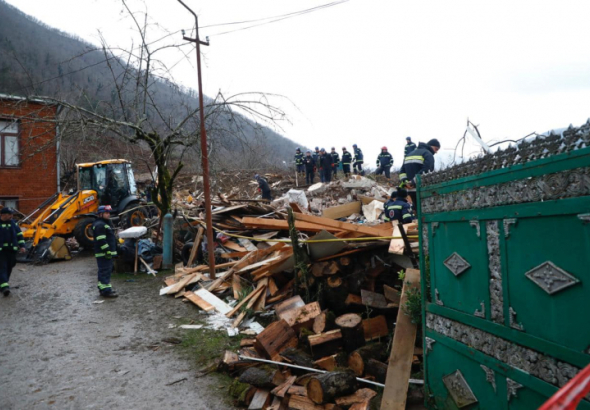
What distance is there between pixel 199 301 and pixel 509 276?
583cm

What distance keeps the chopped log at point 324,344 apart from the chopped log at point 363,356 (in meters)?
0.23

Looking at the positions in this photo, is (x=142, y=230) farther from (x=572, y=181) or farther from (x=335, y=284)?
(x=572, y=181)

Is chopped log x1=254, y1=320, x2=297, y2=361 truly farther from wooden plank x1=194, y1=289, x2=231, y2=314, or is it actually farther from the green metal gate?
wooden plank x1=194, y1=289, x2=231, y2=314

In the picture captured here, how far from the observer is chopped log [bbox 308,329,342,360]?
439 centimetres

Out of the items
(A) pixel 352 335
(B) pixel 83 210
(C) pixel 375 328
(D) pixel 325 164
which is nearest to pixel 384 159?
(D) pixel 325 164

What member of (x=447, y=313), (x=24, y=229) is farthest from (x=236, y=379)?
(x=24, y=229)

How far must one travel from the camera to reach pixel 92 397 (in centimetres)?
422

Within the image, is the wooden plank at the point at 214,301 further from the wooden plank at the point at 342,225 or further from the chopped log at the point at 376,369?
the chopped log at the point at 376,369

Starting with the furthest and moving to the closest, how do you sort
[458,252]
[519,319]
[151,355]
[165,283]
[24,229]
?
[24,229] → [165,283] → [151,355] → [458,252] → [519,319]

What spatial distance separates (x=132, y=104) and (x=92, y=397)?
9278 millimetres

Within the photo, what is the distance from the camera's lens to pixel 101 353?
5395 mm

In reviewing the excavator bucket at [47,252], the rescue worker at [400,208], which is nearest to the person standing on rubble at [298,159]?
the excavator bucket at [47,252]

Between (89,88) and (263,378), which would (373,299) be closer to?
(263,378)

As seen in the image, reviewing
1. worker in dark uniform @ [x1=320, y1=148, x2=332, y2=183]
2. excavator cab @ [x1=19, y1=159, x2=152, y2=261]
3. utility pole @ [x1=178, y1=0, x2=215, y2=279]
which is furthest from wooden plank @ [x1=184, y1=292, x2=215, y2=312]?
worker in dark uniform @ [x1=320, y1=148, x2=332, y2=183]
